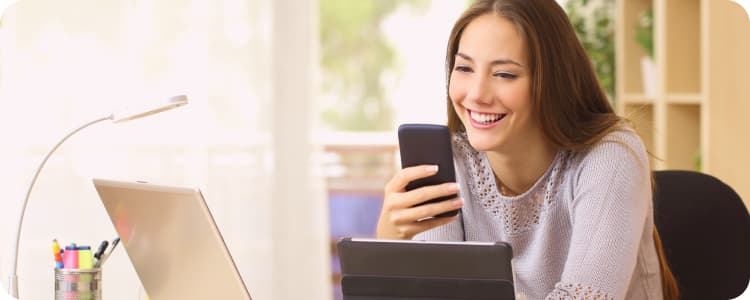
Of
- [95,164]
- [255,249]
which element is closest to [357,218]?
[255,249]

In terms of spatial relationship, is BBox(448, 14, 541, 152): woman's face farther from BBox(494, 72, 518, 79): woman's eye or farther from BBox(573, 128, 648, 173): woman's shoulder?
BBox(573, 128, 648, 173): woman's shoulder

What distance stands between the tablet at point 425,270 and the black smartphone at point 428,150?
0.32 meters

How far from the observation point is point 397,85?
910 cm

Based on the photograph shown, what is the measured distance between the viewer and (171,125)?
2.88 meters

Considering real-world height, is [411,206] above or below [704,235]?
above

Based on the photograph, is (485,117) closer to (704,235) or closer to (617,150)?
(617,150)

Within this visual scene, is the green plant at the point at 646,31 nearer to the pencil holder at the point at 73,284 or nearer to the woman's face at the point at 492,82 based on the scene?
the woman's face at the point at 492,82

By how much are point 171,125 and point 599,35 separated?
240cm

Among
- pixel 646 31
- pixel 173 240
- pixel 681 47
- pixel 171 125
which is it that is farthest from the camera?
pixel 646 31

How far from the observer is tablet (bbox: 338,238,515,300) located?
48.0 inches

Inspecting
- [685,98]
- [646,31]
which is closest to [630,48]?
[646,31]

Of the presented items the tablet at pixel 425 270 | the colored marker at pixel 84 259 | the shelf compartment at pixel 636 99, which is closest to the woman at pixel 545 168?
the tablet at pixel 425 270

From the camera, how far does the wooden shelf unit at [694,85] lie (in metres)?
2.70

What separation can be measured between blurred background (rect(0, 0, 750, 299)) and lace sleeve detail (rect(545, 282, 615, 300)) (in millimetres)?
513
